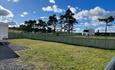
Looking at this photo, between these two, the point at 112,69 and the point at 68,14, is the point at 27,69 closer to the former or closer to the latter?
the point at 112,69

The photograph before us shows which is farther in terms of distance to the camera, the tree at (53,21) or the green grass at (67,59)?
the tree at (53,21)

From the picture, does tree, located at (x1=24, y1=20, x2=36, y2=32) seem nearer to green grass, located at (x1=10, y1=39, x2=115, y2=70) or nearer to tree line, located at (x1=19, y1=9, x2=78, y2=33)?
tree line, located at (x1=19, y1=9, x2=78, y2=33)

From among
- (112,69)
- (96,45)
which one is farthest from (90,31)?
(112,69)

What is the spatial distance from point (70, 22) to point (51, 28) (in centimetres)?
1393

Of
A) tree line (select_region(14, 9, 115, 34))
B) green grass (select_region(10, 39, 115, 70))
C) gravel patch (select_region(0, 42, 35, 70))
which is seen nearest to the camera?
gravel patch (select_region(0, 42, 35, 70))

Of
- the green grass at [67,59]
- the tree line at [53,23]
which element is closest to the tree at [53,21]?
the tree line at [53,23]

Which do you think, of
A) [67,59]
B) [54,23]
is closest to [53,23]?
[54,23]

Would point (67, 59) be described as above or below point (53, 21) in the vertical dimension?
below

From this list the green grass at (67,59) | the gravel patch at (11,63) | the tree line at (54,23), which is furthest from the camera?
the tree line at (54,23)

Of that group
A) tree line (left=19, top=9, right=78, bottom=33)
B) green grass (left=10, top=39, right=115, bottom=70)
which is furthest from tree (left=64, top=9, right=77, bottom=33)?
green grass (left=10, top=39, right=115, bottom=70)

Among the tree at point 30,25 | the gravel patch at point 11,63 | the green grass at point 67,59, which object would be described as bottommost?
the green grass at point 67,59

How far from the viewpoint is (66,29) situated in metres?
97.2

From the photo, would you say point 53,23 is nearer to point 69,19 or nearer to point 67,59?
point 69,19

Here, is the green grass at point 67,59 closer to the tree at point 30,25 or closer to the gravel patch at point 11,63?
the gravel patch at point 11,63
